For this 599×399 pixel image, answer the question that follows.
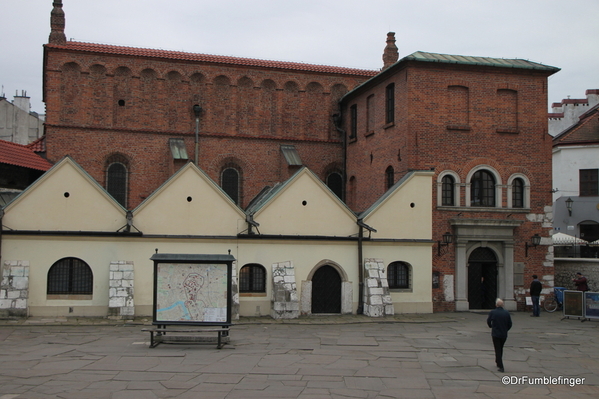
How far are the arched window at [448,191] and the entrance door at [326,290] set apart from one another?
5788mm

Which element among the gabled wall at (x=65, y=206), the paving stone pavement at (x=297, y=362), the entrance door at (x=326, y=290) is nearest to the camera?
the paving stone pavement at (x=297, y=362)

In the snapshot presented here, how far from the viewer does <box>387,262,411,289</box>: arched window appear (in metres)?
25.2

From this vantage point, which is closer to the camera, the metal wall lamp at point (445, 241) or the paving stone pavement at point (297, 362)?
the paving stone pavement at point (297, 362)

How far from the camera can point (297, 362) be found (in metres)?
14.8

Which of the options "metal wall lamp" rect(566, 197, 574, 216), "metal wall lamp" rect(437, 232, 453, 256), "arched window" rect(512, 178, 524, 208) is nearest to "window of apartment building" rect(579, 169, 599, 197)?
"metal wall lamp" rect(566, 197, 574, 216)

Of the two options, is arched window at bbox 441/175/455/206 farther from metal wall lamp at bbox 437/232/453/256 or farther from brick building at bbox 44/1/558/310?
metal wall lamp at bbox 437/232/453/256

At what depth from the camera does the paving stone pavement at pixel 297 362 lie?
12164 millimetres

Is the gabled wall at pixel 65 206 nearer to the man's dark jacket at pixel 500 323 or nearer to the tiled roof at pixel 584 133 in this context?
the man's dark jacket at pixel 500 323

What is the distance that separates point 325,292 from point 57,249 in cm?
978

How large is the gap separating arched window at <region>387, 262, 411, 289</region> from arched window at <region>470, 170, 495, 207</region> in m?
4.15

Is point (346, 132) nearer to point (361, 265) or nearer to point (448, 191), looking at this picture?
point (448, 191)

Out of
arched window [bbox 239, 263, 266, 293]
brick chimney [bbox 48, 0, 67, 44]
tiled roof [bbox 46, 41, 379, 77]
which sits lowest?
arched window [bbox 239, 263, 266, 293]

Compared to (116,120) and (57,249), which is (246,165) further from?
(57,249)

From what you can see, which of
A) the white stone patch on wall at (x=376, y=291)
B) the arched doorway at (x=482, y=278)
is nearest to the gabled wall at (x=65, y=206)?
the white stone patch on wall at (x=376, y=291)
